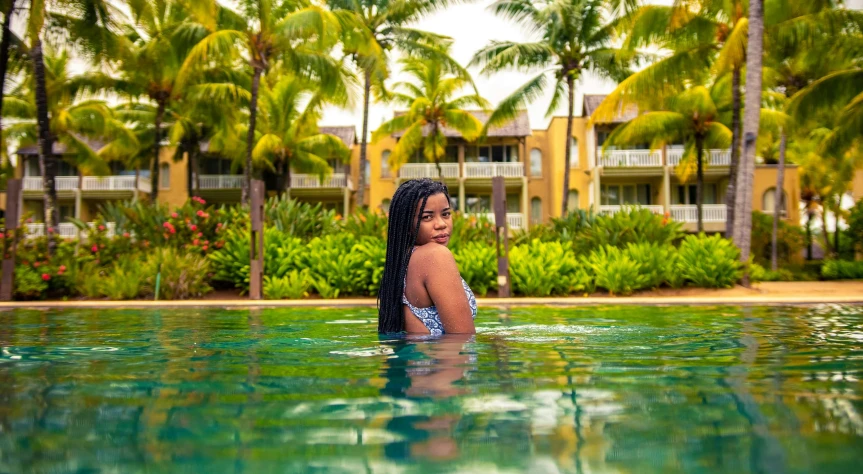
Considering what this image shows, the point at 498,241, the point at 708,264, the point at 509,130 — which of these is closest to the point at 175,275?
the point at 498,241

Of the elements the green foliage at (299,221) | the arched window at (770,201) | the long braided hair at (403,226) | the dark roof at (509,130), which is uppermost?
the dark roof at (509,130)

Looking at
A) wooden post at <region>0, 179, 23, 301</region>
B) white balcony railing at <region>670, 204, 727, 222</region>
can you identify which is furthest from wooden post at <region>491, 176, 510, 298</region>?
white balcony railing at <region>670, 204, 727, 222</region>

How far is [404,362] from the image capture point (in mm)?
3490

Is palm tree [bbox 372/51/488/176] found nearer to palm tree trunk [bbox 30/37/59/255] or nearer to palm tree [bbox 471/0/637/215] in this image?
palm tree [bbox 471/0/637/215]

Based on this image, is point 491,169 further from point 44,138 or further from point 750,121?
point 44,138

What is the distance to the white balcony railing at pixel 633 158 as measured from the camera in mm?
31547

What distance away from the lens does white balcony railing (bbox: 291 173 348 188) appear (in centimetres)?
3581

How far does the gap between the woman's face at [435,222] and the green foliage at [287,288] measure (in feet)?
27.5

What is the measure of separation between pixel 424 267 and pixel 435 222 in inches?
11.7

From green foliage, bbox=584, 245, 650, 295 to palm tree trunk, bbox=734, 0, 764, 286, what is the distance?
10.8 ft

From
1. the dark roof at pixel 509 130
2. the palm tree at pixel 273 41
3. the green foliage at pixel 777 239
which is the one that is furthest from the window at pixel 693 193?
the palm tree at pixel 273 41

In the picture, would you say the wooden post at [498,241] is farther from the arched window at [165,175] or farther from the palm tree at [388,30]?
the arched window at [165,175]

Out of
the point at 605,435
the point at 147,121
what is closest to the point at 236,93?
the point at 147,121

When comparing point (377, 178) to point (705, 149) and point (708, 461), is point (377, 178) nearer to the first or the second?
point (705, 149)
